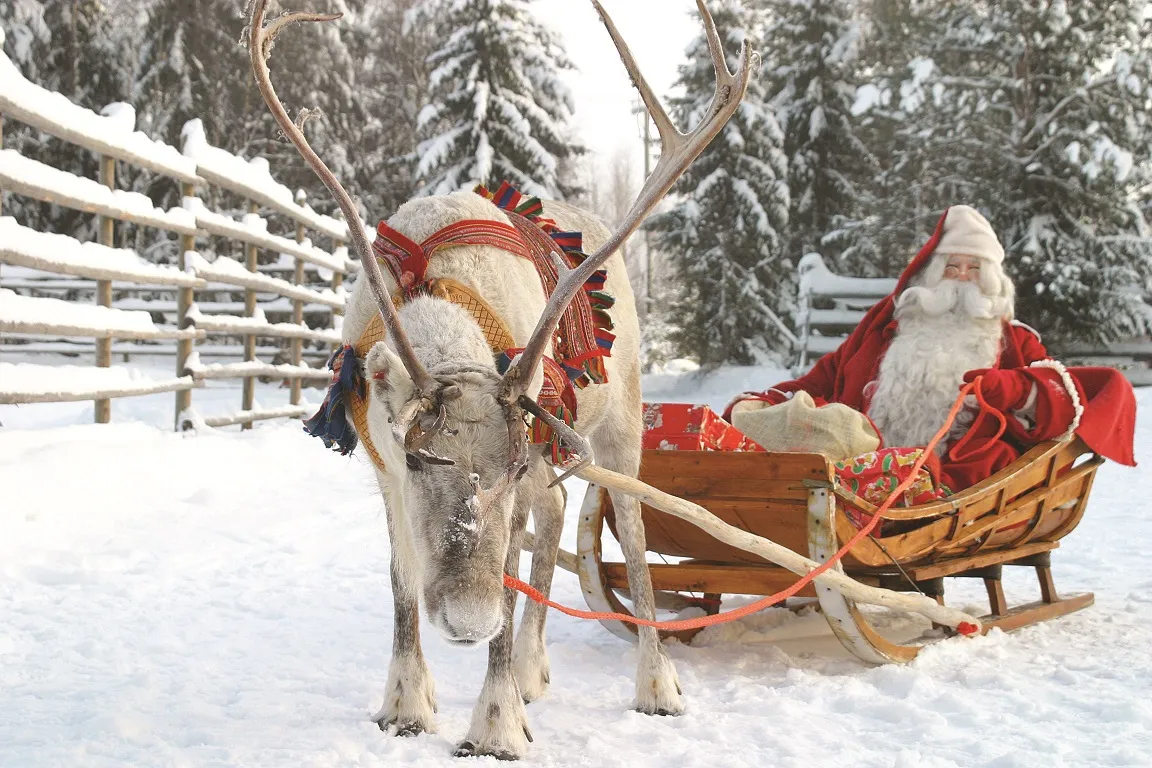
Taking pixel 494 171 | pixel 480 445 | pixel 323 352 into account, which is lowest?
pixel 323 352

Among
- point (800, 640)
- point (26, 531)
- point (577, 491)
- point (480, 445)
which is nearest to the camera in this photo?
point (480, 445)

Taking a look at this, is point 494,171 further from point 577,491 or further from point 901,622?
point 901,622

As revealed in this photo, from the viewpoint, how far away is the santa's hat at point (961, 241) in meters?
5.25

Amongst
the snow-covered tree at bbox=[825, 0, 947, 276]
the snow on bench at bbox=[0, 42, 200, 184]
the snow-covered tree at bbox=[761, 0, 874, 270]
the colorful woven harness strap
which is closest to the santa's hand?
the colorful woven harness strap

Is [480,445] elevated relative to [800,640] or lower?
elevated

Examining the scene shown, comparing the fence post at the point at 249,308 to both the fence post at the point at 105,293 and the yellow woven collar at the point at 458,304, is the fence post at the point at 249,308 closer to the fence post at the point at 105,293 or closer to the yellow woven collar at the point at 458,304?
the fence post at the point at 105,293

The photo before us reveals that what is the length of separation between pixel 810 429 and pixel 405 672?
2240mm

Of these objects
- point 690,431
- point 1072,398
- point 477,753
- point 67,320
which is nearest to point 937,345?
point 1072,398

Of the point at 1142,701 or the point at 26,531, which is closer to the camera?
the point at 1142,701

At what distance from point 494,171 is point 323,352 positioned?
5222mm

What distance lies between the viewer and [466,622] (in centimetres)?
233

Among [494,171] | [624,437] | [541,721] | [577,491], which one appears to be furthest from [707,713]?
[494,171]

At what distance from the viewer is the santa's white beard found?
16.6ft

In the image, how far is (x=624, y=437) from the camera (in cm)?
405
